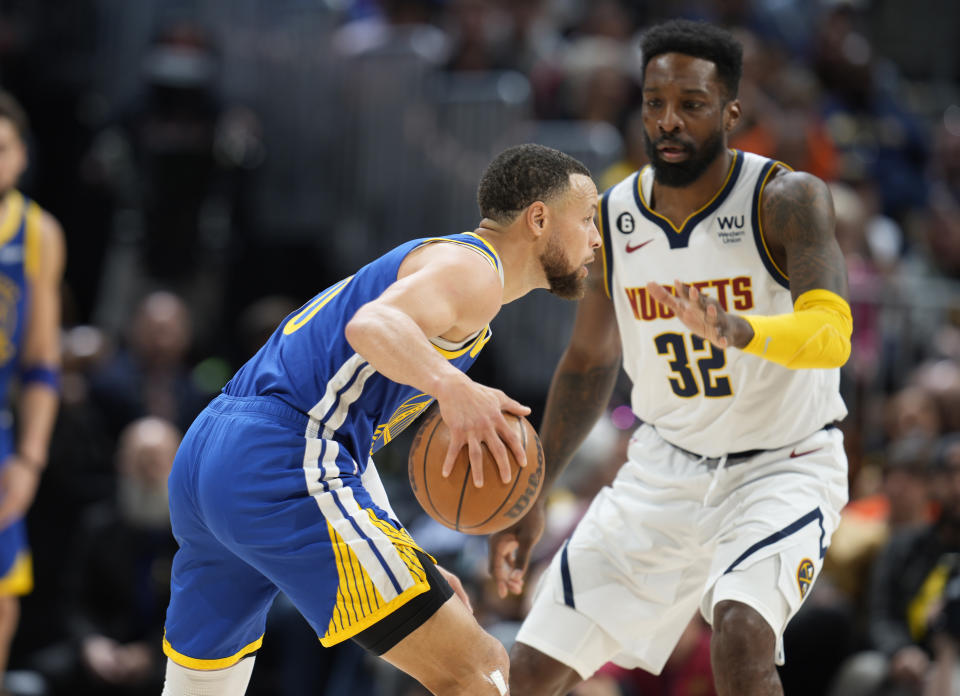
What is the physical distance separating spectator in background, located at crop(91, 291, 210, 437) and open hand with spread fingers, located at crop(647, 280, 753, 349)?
18.8ft

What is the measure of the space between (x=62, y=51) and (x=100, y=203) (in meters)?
2.09

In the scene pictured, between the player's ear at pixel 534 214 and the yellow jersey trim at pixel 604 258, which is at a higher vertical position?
the player's ear at pixel 534 214

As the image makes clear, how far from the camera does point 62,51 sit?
12.9 meters

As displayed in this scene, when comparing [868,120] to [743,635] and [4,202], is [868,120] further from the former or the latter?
[743,635]

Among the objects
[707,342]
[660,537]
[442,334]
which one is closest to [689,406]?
[707,342]

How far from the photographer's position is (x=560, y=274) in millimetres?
4121

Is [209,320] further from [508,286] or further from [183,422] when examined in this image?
[508,286]

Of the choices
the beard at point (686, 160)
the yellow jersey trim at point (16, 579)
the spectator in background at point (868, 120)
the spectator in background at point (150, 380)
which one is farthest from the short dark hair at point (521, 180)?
the spectator in background at point (868, 120)

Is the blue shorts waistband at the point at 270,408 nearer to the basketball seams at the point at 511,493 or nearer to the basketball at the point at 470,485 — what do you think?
the basketball at the point at 470,485

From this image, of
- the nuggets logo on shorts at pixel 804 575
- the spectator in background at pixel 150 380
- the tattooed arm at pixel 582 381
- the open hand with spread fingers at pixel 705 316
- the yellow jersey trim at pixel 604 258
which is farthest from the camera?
the spectator in background at pixel 150 380

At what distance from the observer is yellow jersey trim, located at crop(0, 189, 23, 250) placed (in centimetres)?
649

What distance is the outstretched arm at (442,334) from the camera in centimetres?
335

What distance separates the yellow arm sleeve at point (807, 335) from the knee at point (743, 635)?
81cm

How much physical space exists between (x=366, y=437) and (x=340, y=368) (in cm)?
31
